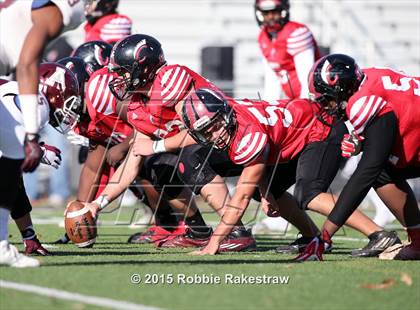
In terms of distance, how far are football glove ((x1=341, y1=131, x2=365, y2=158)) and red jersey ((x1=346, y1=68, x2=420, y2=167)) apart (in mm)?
217

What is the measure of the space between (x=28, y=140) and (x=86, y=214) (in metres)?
1.78

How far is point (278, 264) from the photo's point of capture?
5707mm

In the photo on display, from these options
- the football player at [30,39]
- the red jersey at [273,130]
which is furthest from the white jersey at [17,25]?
the red jersey at [273,130]

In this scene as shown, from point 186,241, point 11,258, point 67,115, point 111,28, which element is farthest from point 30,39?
point 111,28

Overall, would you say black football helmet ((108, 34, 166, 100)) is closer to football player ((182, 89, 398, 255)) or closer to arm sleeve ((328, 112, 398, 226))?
football player ((182, 89, 398, 255))

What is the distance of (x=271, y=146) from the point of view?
632 centimetres

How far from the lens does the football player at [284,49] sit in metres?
8.93

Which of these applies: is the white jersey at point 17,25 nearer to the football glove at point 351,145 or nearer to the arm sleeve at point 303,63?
the football glove at point 351,145

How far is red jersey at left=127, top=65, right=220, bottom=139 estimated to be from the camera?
668 centimetres

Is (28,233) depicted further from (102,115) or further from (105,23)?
(105,23)

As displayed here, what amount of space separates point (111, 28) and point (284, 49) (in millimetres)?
1773

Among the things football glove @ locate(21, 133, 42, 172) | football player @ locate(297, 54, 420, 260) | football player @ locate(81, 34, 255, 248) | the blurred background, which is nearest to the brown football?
football player @ locate(81, 34, 255, 248)

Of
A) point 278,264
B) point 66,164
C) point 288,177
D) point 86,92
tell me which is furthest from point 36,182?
point 278,264

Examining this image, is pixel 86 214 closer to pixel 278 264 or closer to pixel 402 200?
pixel 278 264
